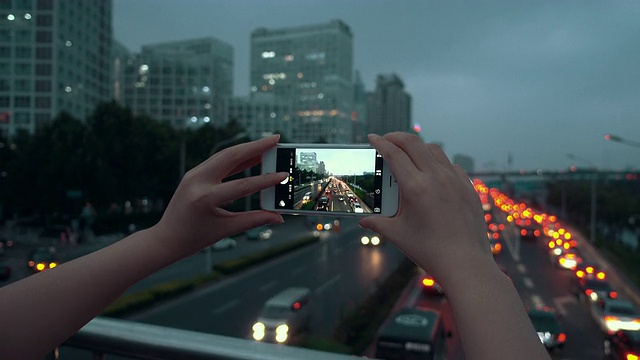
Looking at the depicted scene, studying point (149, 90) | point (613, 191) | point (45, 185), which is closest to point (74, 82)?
point (149, 90)

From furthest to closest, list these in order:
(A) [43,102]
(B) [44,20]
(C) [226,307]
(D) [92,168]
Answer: (A) [43,102] < (B) [44,20] < (D) [92,168] < (C) [226,307]

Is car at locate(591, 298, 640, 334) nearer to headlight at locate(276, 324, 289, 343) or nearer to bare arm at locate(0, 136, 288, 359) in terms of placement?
headlight at locate(276, 324, 289, 343)

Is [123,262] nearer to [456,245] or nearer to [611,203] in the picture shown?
[456,245]

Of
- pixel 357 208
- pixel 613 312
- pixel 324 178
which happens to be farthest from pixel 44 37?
pixel 357 208

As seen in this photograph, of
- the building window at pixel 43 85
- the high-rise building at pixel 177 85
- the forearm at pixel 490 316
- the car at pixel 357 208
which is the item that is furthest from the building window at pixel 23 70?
the forearm at pixel 490 316

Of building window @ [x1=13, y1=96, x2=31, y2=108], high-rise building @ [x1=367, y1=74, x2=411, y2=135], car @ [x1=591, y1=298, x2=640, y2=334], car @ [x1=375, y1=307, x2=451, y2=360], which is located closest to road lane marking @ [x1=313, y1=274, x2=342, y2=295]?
car @ [x1=375, y1=307, x2=451, y2=360]

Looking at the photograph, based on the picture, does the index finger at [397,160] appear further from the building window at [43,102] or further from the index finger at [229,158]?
the building window at [43,102]
